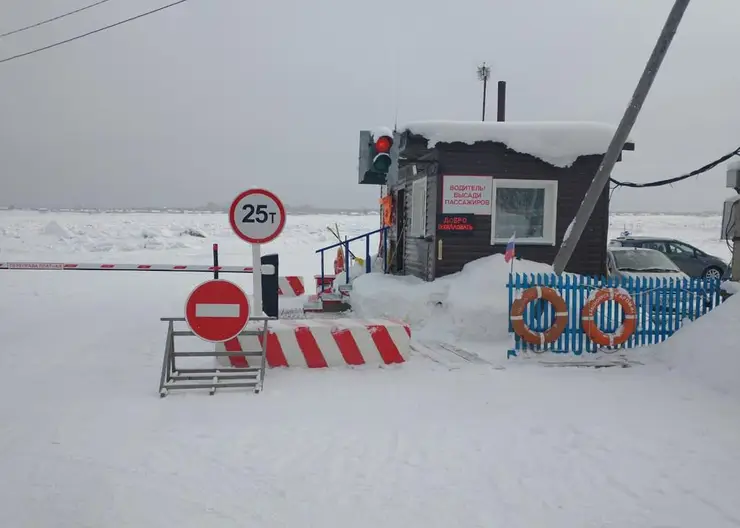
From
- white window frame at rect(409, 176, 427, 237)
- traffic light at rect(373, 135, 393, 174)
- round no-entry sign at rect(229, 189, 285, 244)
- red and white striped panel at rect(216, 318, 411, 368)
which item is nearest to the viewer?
round no-entry sign at rect(229, 189, 285, 244)

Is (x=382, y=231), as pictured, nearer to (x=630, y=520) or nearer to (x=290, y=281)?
(x=290, y=281)

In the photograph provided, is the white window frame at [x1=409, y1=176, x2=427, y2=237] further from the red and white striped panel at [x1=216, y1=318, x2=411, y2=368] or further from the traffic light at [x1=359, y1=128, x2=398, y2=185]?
the red and white striped panel at [x1=216, y1=318, x2=411, y2=368]

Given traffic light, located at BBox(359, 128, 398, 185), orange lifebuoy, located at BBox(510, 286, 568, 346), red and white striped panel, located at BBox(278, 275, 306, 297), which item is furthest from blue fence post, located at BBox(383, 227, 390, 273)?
orange lifebuoy, located at BBox(510, 286, 568, 346)

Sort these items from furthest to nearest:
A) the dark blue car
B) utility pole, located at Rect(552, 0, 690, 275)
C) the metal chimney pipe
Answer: the dark blue car, the metal chimney pipe, utility pole, located at Rect(552, 0, 690, 275)

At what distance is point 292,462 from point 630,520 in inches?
97.9

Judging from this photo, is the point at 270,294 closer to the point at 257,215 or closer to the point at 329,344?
the point at 329,344

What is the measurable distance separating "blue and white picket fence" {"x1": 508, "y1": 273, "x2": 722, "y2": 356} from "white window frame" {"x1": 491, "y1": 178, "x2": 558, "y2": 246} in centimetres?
212

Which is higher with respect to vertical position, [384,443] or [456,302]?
[456,302]

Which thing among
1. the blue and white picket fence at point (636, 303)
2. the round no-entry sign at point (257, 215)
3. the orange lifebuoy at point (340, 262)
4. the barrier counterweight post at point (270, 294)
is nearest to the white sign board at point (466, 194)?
the blue and white picket fence at point (636, 303)

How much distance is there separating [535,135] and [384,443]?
24.3 ft

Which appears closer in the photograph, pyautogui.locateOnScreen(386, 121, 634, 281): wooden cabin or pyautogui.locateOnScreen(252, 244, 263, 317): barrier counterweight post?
pyautogui.locateOnScreen(252, 244, 263, 317): barrier counterweight post

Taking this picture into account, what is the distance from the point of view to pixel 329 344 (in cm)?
704

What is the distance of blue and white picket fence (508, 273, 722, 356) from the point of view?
26.4ft

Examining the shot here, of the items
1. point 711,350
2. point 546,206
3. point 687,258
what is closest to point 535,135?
point 546,206
